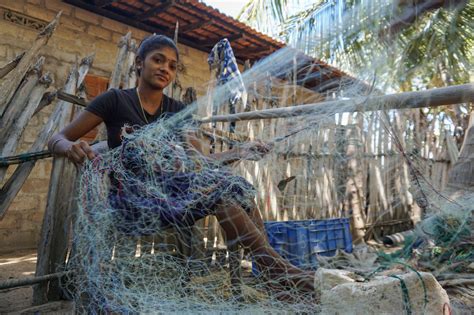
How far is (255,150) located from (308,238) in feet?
5.50

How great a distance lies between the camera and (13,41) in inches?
176

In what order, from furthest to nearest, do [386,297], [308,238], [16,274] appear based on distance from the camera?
[308,238]
[16,274]
[386,297]

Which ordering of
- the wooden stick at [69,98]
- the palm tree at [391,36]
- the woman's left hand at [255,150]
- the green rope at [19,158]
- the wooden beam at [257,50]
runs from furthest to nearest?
the wooden beam at [257,50] < the palm tree at [391,36] < the wooden stick at [69,98] < the green rope at [19,158] < the woman's left hand at [255,150]

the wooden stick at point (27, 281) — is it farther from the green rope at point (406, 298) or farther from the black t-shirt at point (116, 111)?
the green rope at point (406, 298)

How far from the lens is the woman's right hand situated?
159cm

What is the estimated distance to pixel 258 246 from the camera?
165 cm

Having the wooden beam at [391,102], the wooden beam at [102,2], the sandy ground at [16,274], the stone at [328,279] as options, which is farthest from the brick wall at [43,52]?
the stone at [328,279]

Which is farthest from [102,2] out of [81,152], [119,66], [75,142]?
[81,152]

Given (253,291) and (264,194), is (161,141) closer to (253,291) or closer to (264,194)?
(253,291)

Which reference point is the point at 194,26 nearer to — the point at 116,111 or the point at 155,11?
the point at 155,11

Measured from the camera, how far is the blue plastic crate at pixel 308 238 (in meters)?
3.04

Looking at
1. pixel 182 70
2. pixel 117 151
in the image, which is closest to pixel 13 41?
pixel 182 70

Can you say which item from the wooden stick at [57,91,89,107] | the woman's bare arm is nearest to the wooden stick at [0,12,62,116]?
the wooden stick at [57,91,89,107]

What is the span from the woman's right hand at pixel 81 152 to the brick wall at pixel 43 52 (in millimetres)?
3339
